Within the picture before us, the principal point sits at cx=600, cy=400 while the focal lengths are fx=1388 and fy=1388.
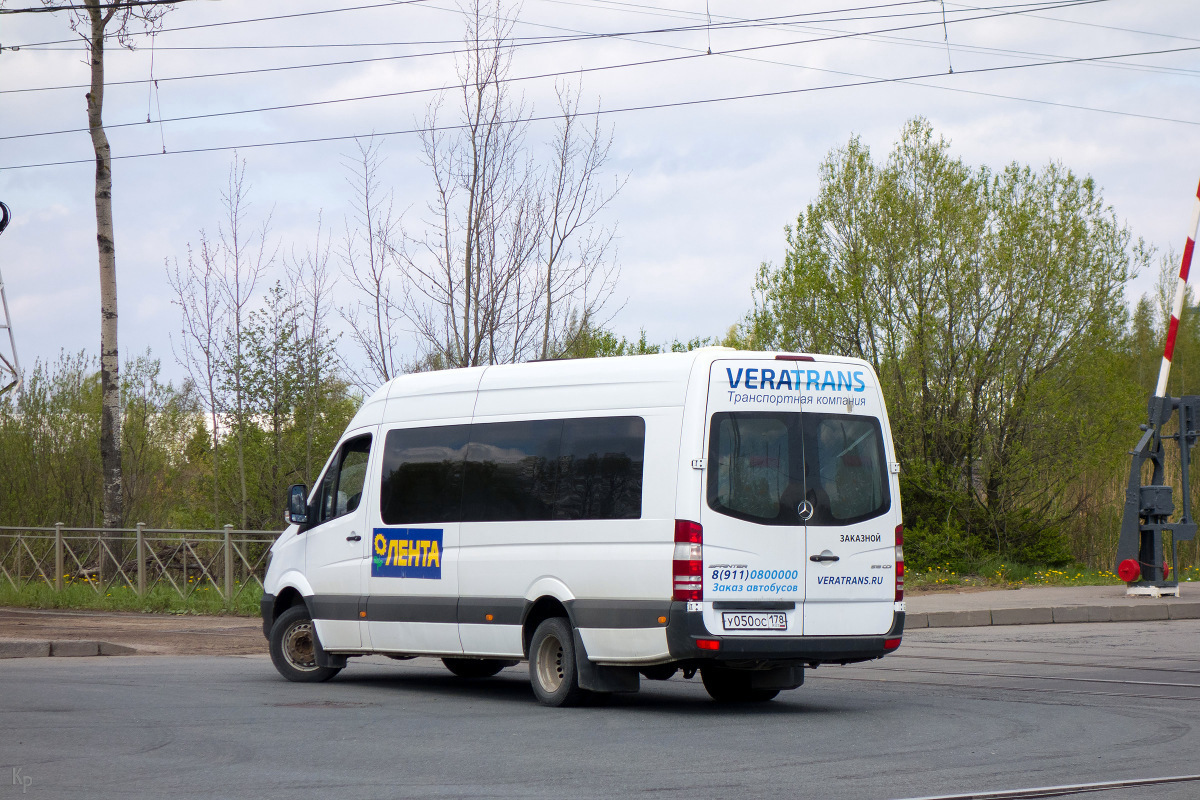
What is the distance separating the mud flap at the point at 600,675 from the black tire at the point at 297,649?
10.4ft

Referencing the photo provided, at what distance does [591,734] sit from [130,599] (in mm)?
14480

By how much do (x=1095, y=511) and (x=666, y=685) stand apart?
16.6 m

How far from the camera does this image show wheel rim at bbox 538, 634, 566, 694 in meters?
9.81

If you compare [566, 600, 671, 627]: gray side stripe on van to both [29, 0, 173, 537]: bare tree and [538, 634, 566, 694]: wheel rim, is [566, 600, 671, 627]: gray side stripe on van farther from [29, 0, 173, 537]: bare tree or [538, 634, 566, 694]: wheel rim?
[29, 0, 173, 537]: bare tree

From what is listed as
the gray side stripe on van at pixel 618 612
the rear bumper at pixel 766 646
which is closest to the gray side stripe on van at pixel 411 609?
the gray side stripe on van at pixel 618 612

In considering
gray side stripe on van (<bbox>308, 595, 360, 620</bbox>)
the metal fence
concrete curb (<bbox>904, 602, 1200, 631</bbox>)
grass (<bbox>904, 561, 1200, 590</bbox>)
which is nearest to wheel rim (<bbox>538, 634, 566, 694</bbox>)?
gray side stripe on van (<bbox>308, 595, 360, 620</bbox>)

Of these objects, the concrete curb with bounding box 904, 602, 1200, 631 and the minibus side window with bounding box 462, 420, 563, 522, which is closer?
the minibus side window with bounding box 462, 420, 563, 522

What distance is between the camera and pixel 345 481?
11.6m

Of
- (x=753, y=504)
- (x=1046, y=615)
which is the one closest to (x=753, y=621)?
(x=753, y=504)

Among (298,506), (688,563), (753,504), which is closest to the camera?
(688,563)

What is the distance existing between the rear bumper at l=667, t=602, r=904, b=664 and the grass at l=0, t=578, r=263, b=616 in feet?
38.4

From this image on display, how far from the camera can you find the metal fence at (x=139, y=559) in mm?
20453

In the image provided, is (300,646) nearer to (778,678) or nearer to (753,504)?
(778,678)

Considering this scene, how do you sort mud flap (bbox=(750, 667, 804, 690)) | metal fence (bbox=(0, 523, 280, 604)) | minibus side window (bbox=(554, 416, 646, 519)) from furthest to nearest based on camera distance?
1. metal fence (bbox=(0, 523, 280, 604))
2. mud flap (bbox=(750, 667, 804, 690))
3. minibus side window (bbox=(554, 416, 646, 519))
